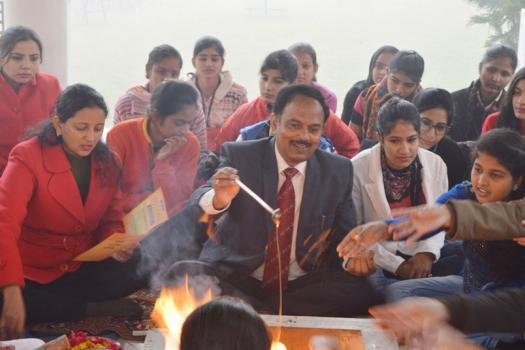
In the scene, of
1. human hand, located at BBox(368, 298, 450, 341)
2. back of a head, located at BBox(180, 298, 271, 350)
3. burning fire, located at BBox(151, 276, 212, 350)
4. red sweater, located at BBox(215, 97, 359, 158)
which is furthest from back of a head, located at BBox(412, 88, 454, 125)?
back of a head, located at BBox(180, 298, 271, 350)

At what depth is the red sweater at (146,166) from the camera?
163 inches

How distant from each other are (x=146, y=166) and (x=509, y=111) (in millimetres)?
2320

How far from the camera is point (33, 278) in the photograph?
11.5ft

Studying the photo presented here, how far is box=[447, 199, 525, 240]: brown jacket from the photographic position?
7.98 ft

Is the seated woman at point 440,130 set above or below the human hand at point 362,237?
above

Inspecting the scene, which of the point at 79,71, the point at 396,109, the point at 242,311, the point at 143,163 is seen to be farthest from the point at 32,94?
the point at 79,71

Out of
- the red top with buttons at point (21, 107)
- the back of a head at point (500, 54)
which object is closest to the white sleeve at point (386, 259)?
the back of a head at point (500, 54)

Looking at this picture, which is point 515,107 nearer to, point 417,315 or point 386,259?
point 386,259

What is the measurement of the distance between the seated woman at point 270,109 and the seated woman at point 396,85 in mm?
247

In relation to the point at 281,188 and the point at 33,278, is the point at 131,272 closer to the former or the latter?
the point at 33,278

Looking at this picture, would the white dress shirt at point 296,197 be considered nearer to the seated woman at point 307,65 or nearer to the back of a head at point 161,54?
the back of a head at point 161,54

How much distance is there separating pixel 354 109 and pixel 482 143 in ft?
7.59

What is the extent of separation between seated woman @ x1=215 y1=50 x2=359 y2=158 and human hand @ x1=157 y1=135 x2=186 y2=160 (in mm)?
489

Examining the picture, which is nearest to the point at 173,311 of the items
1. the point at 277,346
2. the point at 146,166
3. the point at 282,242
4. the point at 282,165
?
the point at 277,346
